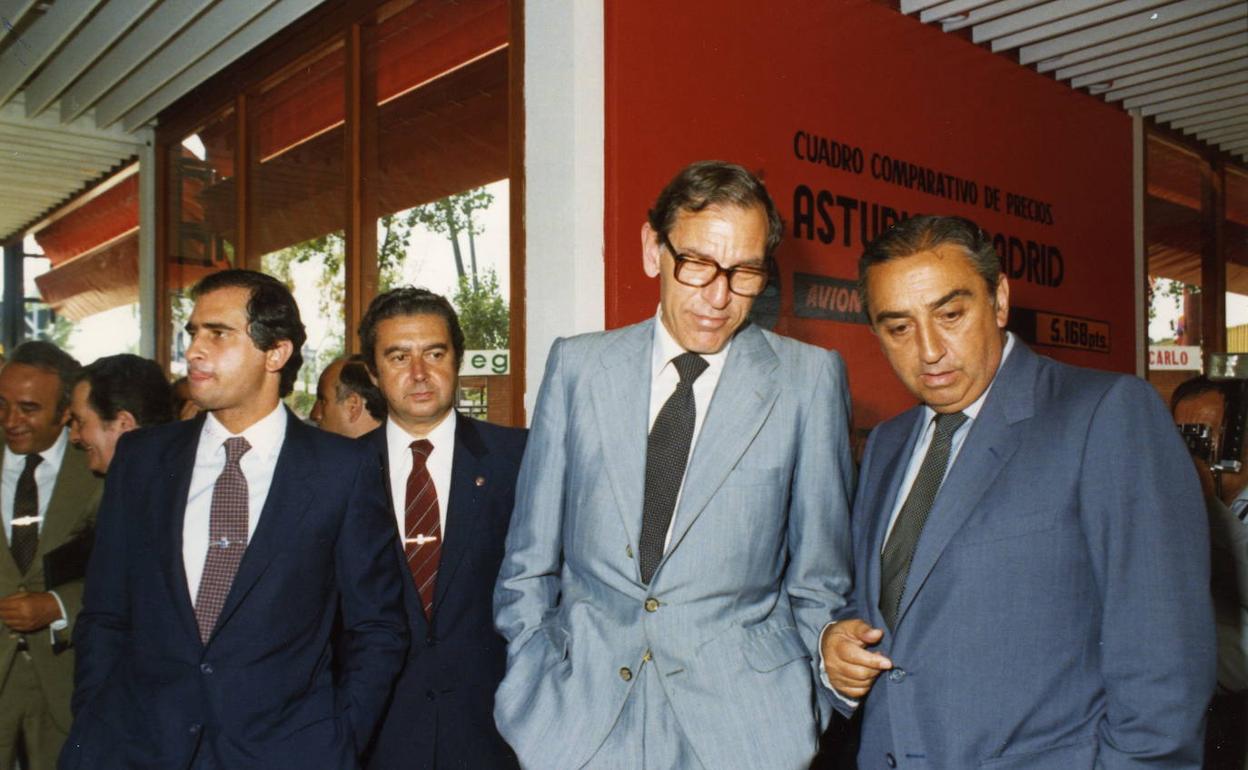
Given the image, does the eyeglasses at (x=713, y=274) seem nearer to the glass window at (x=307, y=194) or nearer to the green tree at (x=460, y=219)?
the green tree at (x=460, y=219)

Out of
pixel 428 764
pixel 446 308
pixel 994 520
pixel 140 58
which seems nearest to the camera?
pixel 994 520

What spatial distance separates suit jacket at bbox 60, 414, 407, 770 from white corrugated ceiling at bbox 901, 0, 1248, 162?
4.51 meters

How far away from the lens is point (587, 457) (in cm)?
181

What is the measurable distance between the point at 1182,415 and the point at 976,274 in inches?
75.5

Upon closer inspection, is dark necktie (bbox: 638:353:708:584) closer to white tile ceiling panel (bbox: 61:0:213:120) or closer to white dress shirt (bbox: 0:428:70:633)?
white dress shirt (bbox: 0:428:70:633)

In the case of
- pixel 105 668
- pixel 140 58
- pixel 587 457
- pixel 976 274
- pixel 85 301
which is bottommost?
pixel 105 668

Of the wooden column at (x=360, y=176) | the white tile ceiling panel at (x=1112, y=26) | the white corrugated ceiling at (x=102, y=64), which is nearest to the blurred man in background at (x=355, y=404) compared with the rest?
the wooden column at (x=360, y=176)

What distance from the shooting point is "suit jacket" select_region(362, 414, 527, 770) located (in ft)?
7.55

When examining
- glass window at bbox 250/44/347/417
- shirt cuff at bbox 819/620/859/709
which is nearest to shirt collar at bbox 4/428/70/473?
glass window at bbox 250/44/347/417

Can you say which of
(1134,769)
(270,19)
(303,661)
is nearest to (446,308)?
(303,661)

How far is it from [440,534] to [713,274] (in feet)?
3.79

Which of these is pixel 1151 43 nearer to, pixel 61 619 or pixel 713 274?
pixel 713 274

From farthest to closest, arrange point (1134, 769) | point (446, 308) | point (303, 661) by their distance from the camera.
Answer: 1. point (446, 308)
2. point (303, 661)
3. point (1134, 769)

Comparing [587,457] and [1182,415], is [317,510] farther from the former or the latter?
[1182,415]
